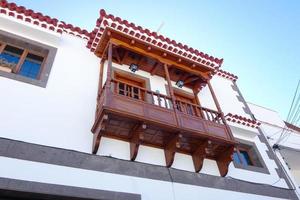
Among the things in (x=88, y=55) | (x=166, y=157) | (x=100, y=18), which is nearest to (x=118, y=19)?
(x=100, y=18)

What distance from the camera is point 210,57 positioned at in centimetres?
707

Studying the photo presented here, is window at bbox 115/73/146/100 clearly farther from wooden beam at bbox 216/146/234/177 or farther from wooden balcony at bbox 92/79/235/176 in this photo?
wooden beam at bbox 216/146/234/177

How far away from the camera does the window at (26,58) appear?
5.21 metres

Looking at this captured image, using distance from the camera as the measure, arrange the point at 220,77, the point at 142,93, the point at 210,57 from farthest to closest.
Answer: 1. the point at 220,77
2. the point at 210,57
3. the point at 142,93

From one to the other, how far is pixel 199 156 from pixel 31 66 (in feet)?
15.6

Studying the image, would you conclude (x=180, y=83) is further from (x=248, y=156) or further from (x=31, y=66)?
(x=31, y=66)

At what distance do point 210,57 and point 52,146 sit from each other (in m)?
5.20

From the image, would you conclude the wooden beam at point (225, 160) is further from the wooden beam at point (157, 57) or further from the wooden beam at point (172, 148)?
the wooden beam at point (157, 57)

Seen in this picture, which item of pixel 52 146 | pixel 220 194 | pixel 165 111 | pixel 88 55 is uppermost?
pixel 88 55

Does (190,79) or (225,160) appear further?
(190,79)

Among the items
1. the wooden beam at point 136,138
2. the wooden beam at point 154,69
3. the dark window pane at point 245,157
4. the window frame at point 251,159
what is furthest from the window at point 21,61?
the dark window pane at point 245,157

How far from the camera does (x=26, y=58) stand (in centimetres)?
578

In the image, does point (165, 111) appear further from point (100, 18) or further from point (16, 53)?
point (16, 53)

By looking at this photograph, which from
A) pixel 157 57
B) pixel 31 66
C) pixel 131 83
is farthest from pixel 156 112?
pixel 31 66
